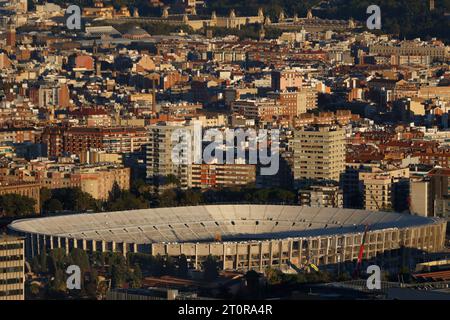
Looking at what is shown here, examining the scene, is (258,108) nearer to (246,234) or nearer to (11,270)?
(246,234)

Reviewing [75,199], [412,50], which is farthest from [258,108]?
[412,50]

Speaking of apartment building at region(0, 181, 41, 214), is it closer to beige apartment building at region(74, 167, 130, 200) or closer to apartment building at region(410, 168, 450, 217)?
beige apartment building at region(74, 167, 130, 200)

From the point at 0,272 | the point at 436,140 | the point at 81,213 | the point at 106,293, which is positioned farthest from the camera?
the point at 436,140

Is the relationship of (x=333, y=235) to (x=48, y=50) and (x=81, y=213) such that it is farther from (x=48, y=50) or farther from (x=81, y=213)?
(x=48, y=50)

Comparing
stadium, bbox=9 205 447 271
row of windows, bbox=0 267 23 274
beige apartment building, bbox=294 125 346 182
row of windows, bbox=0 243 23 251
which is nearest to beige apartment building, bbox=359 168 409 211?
beige apartment building, bbox=294 125 346 182

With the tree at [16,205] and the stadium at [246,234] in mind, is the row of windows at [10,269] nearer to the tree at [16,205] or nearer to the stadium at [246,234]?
the stadium at [246,234]
